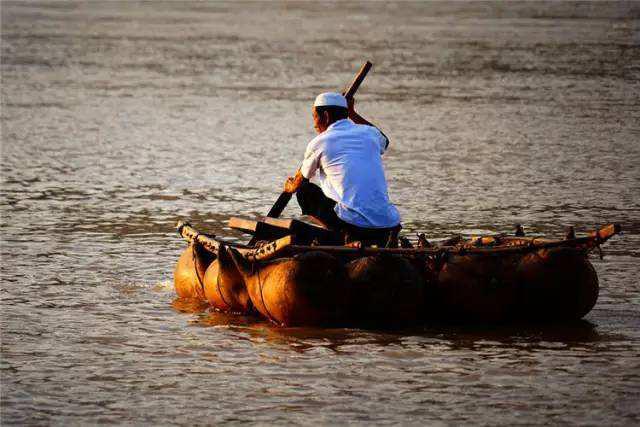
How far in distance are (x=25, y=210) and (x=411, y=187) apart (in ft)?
13.8

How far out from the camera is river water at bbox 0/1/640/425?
8531 millimetres

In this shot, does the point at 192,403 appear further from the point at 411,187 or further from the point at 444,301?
the point at 411,187

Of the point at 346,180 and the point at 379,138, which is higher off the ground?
the point at 379,138

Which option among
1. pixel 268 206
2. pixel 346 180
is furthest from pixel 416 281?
pixel 268 206

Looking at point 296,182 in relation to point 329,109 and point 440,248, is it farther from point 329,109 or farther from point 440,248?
point 440,248

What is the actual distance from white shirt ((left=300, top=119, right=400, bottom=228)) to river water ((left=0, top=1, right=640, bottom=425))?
0.86 m

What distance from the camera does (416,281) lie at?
9734mm

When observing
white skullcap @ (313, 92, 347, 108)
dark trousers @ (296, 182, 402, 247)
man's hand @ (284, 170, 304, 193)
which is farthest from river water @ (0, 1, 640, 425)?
white skullcap @ (313, 92, 347, 108)

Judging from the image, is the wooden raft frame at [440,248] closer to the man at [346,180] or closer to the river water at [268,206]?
the man at [346,180]

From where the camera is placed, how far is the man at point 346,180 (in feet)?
33.8

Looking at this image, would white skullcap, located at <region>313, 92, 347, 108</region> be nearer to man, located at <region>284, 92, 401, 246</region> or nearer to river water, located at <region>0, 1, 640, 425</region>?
man, located at <region>284, 92, 401, 246</region>

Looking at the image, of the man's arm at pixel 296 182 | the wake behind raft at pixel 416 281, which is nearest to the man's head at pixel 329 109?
the man's arm at pixel 296 182

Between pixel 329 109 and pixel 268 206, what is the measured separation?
5.35m

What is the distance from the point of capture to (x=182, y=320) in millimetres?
10578
